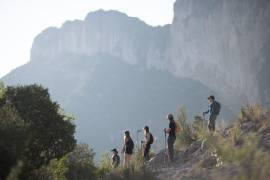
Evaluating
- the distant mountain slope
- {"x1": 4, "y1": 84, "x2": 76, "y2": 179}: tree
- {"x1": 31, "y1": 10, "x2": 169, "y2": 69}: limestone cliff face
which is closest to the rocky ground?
{"x1": 4, "y1": 84, "x2": 76, "y2": 179}: tree

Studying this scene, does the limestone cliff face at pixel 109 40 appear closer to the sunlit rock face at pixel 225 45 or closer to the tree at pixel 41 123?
the sunlit rock face at pixel 225 45

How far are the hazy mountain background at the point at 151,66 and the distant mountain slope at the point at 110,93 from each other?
0.90 ft

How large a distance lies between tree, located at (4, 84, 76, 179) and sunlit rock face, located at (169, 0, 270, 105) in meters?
83.8

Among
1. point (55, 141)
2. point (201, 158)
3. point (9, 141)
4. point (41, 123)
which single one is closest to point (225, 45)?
point (201, 158)

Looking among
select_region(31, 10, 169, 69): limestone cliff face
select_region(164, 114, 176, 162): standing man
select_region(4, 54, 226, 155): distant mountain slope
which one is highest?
select_region(31, 10, 169, 69): limestone cliff face

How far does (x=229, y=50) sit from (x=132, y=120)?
101ft

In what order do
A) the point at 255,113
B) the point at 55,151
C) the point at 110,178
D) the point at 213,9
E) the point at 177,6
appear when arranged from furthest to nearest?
1. the point at 177,6
2. the point at 213,9
3. the point at 255,113
4. the point at 55,151
5. the point at 110,178

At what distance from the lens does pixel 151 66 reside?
521ft

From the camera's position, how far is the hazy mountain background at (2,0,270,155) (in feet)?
374

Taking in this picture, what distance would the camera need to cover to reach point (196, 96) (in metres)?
125

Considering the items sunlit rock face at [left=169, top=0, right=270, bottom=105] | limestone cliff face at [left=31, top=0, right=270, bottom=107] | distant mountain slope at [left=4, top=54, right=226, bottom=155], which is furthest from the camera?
distant mountain slope at [left=4, top=54, right=226, bottom=155]

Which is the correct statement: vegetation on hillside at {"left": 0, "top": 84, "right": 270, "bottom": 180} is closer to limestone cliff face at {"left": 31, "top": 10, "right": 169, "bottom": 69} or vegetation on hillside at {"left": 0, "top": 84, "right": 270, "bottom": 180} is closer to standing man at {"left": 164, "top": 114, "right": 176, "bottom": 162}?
standing man at {"left": 164, "top": 114, "right": 176, "bottom": 162}

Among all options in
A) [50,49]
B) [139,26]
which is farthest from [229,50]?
[50,49]

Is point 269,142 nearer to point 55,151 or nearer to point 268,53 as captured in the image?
point 55,151
